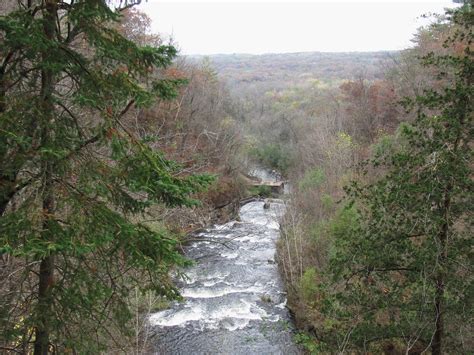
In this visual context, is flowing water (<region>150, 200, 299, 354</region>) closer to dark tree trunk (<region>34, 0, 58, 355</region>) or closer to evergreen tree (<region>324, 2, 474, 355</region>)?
evergreen tree (<region>324, 2, 474, 355</region>)

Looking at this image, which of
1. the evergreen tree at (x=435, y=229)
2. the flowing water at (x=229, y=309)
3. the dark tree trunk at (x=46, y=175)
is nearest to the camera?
the dark tree trunk at (x=46, y=175)

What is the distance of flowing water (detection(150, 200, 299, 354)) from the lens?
1471cm

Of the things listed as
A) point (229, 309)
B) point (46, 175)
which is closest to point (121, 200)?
point (46, 175)

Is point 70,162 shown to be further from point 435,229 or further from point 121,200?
point 435,229

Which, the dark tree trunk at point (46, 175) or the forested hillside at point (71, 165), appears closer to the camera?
the forested hillside at point (71, 165)

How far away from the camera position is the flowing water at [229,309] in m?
14.7

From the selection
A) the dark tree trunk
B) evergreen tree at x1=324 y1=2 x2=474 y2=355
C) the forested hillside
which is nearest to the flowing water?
evergreen tree at x1=324 y1=2 x2=474 y2=355

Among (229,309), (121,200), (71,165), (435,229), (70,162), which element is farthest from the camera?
(229,309)

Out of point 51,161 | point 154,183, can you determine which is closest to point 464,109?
point 154,183

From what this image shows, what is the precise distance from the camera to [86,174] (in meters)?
5.18

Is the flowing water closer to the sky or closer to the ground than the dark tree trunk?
closer to the ground

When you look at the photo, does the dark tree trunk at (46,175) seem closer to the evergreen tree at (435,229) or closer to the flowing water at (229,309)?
the evergreen tree at (435,229)

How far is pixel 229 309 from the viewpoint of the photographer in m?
17.3

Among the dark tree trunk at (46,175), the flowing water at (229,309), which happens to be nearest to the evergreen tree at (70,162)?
the dark tree trunk at (46,175)
